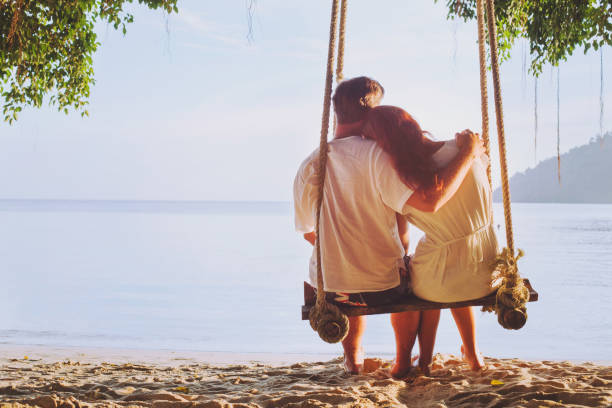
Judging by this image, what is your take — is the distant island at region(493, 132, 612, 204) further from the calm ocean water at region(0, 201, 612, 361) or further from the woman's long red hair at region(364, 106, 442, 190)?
the woman's long red hair at region(364, 106, 442, 190)

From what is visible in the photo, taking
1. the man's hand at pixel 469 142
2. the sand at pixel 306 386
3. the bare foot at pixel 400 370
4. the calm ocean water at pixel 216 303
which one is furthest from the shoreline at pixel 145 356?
the man's hand at pixel 469 142

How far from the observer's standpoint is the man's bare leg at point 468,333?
2418 mm

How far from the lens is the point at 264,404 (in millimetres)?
2195

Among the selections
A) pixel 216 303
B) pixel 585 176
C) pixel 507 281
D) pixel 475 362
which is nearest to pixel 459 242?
pixel 507 281

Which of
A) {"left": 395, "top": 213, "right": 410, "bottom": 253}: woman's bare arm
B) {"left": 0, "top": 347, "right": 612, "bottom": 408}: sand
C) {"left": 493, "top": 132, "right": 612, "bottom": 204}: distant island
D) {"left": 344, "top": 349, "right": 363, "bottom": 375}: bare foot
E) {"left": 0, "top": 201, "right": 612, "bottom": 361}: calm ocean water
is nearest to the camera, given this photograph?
{"left": 0, "top": 347, "right": 612, "bottom": 408}: sand

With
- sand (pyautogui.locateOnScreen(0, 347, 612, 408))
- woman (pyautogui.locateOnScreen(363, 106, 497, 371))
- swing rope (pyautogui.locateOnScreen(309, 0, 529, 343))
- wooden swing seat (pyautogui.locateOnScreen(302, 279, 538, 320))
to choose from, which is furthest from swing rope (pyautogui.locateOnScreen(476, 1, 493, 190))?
sand (pyautogui.locateOnScreen(0, 347, 612, 408))

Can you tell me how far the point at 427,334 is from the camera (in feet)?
8.13

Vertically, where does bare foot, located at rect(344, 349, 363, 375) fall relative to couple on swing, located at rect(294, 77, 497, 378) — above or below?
below

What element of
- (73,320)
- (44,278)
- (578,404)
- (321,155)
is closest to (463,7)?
(321,155)

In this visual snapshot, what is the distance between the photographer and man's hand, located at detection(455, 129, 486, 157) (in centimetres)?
216

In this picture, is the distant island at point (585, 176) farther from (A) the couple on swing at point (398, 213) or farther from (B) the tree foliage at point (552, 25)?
(A) the couple on swing at point (398, 213)

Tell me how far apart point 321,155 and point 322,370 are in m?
1.24

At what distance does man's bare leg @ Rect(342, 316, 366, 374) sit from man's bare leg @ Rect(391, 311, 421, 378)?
20cm

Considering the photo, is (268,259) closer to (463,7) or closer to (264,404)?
(463,7)
